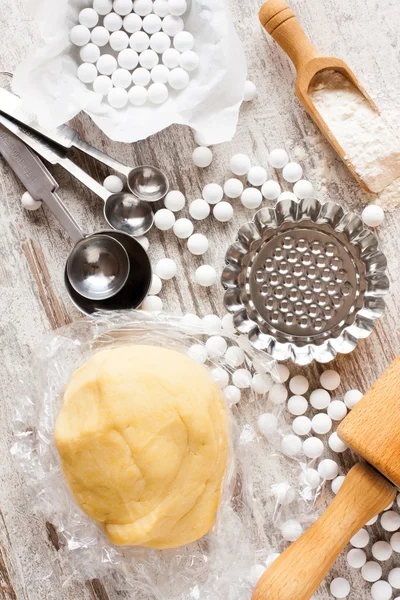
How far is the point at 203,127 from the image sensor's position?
1.00 metres

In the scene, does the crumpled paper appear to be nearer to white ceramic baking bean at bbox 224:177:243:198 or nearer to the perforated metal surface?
white ceramic baking bean at bbox 224:177:243:198

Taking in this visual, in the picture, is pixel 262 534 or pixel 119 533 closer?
pixel 119 533

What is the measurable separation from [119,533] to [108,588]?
0.20 m

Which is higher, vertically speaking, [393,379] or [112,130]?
[112,130]

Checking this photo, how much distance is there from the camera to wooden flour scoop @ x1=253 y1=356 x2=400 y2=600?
0.89 meters

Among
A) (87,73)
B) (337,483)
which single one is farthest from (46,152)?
(337,483)

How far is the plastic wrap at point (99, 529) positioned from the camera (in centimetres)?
97

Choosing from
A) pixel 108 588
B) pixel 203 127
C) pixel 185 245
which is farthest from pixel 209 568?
pixel 203 127

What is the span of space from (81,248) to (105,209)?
0.07 metres

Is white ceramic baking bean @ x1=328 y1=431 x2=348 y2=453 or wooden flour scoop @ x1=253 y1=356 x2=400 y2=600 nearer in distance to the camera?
wooden flour scoop @ x1=253 y1=356 x2=400 y2=600

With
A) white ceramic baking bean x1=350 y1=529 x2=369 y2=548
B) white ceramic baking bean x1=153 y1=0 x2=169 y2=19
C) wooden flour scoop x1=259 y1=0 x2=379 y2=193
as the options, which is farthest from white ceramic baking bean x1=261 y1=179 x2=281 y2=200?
white ceramic baking bean x1=350 y1=529 x2=369 y2=548

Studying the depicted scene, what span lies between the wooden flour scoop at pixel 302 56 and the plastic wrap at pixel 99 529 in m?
0.37

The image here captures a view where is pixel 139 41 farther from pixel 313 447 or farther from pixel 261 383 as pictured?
pixel 313 447

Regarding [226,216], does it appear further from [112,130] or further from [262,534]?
[262,534]
